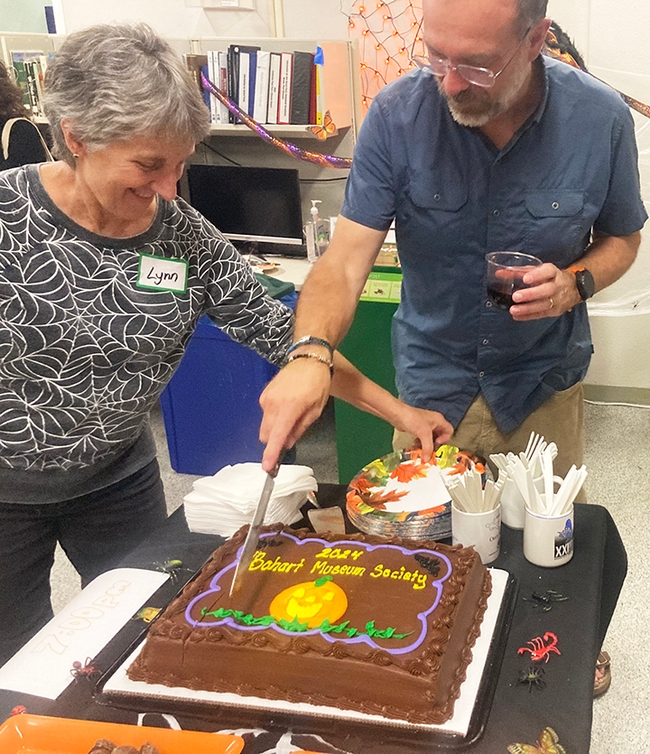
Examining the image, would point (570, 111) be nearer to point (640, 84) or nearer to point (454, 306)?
point (454, 306)

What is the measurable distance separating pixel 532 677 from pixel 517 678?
0.02m

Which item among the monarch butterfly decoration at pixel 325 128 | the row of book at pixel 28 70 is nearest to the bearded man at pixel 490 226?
the monarch butterfly decoration at pixel 325 128

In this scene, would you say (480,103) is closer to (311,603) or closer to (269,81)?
(311,603)

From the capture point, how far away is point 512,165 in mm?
1581

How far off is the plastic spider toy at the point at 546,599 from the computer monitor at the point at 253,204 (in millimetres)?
2739

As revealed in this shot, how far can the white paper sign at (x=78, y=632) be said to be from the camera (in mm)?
1106

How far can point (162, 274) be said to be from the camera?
1423mm

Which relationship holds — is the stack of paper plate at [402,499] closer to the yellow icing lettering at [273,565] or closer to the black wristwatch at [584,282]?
the yellow icing lettering at [273,565]

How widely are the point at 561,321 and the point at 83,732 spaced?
4.18ft

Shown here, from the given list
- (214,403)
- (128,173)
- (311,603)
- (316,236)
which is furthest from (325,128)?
(311,603)

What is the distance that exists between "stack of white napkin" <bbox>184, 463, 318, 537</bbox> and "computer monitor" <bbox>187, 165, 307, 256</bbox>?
2.40 metres

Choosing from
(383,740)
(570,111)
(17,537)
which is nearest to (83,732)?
(383,740)

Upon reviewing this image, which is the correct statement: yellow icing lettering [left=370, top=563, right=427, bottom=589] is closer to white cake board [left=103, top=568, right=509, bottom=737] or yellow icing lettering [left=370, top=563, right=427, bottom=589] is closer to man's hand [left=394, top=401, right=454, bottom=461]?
white cake board [left=103, top=568, right=509, bottom=737]

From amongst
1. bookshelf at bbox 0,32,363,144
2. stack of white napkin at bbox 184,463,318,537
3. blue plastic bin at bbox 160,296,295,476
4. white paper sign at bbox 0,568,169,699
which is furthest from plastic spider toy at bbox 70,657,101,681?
bookshelf at bbox 0,32,363,144
